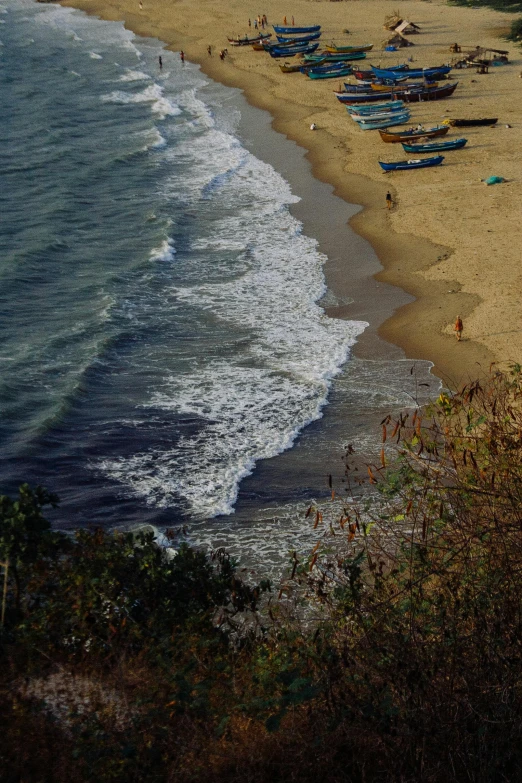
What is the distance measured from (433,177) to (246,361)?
1693 centimetres

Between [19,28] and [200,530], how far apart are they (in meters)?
72.2

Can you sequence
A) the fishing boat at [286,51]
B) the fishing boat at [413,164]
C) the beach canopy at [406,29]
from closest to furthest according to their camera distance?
the fishing boat at [413,164], the fishing boat at [286,51], the beach canopy at [406,29]

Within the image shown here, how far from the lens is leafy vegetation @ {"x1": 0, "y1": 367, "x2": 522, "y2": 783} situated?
6203 millimetres

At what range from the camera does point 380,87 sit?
48.1 meters

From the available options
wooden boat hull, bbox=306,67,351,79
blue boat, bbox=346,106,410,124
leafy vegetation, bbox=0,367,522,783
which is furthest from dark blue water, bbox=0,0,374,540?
wooden boat hull, bbox=306,67,351,79

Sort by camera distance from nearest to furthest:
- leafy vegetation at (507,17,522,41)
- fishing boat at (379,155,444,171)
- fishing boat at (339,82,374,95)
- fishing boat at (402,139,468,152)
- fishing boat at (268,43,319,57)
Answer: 1. fishing boat at (379,155,444,171)
2. fishing boat at (402,139,468,152)
3. fishing boat at (339,82,374,95)
4. leafy vegetation at (507,17,522,41)
5. fishing boat at (268,43,319,57)

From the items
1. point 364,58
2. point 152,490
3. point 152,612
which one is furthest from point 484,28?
point 152,612

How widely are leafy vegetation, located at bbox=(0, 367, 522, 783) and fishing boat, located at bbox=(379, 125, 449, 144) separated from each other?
1281 inches

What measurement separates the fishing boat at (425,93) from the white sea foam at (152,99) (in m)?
12.5

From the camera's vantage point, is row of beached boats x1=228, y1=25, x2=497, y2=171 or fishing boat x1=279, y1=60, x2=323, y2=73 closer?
row of beached boats x1=228, y1=25, x2=497, y2=171

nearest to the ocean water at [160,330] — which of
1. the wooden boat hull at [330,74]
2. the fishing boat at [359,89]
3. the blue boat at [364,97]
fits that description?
the blue boat at [364,97]

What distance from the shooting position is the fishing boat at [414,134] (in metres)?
38.6

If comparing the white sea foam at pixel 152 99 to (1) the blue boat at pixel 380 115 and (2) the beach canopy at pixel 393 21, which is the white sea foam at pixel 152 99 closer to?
(1) the blue boat at pixel 380 115

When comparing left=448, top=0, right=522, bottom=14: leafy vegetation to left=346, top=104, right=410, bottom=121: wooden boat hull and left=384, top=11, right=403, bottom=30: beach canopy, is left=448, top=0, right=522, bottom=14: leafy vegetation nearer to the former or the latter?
left=384, top=11, right=403, bottom=30: beach canopy
